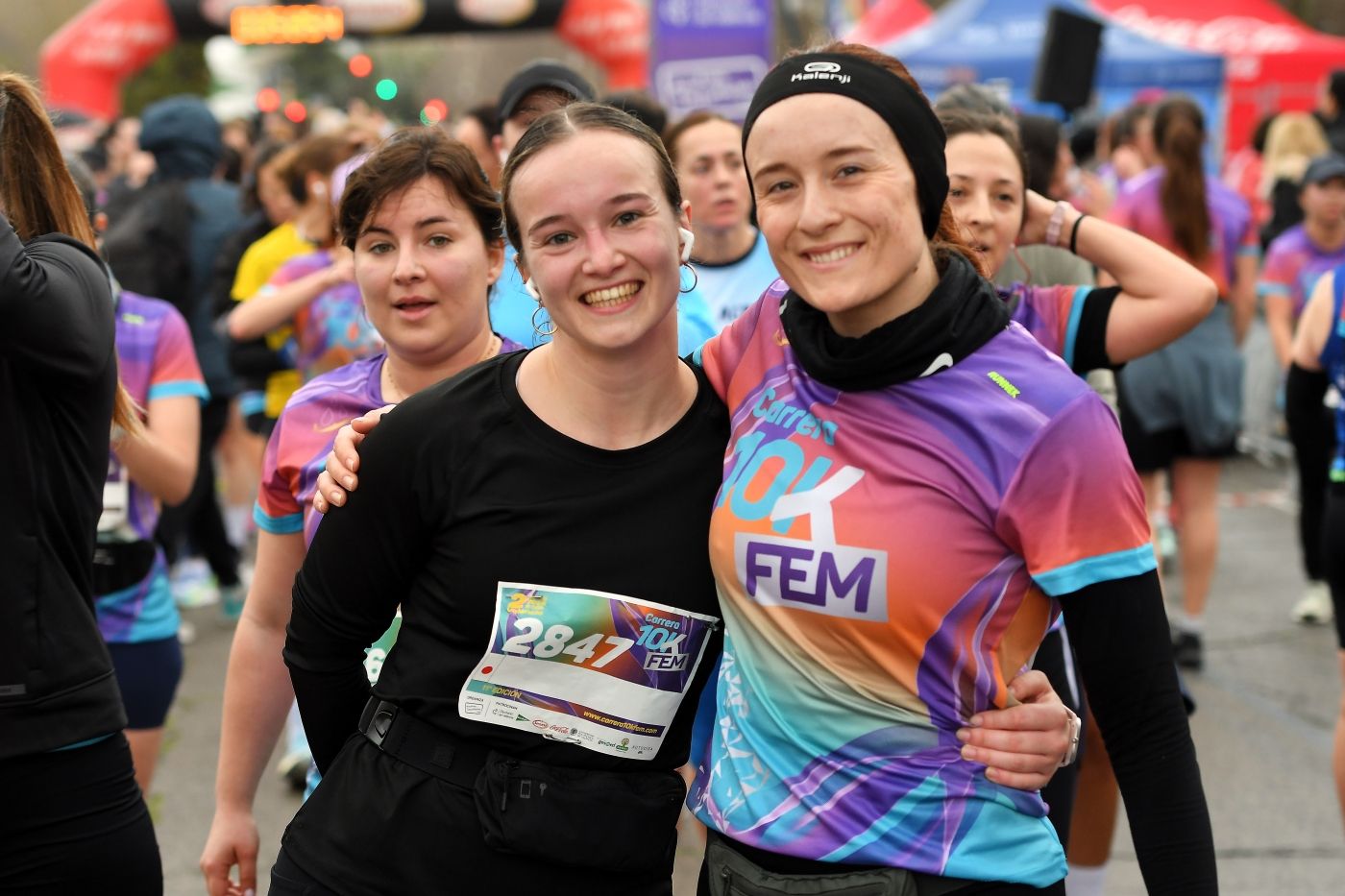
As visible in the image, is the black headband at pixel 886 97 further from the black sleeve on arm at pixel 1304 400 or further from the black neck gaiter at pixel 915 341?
the black sleeve on arm at pixel 1304 400

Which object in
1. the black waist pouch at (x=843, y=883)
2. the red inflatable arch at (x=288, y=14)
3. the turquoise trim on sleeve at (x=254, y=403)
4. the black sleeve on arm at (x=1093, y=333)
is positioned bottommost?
the red inflatable arch at (x=288, y=14)

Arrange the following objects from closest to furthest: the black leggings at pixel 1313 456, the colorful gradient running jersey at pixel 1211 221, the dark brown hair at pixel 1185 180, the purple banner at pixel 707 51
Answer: the black leggings at pixel 1313 456 < the dark brown hair at pixel 1185 180 < the colorful gradient running jersey at pixel 1211 221 < the purple banner at pixel 707 51

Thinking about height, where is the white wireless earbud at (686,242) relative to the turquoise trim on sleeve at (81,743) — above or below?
above

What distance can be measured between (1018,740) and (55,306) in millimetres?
1608

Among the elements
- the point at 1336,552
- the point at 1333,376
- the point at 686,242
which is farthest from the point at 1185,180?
the point at 686,242

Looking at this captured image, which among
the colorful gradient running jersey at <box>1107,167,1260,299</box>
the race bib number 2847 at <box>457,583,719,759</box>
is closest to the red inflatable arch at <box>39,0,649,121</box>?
the colorful gradient running jersey at <box>1107,167,1260,299</box>

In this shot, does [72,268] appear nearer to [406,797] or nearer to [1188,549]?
[406,797]

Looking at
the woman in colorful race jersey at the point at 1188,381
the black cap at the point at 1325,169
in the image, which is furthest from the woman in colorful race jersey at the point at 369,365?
the black cap at the point at 1325,169

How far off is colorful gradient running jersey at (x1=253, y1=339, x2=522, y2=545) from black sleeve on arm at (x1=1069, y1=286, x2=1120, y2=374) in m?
1.41

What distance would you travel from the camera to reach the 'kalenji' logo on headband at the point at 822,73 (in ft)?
7.02

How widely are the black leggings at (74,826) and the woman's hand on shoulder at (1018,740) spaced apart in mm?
1450

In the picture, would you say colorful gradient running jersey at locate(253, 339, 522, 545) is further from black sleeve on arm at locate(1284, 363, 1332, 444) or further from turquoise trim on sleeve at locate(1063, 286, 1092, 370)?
black sleeve on arm at locate(1284, 363, 1332, 444)

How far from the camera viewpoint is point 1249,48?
17.8 metres

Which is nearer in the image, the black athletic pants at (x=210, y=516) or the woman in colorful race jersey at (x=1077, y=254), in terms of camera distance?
the woman in colorful race jersey at (x=1077, y=254)
